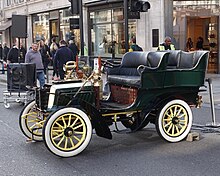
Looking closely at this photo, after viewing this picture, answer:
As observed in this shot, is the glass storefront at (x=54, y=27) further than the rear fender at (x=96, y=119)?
Yes

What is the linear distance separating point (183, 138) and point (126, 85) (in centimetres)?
128

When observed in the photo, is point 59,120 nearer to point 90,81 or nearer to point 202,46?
point 90,81

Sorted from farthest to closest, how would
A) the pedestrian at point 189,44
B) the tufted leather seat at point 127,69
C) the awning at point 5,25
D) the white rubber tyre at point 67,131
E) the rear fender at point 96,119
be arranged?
the awning at point 5,25 < the pedestrian at point 189,44 < the tufted leather seat at point 127,69 < the rear fender at point 96,119 < the white rubber tyre at point 67,131

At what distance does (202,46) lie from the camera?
56.2 feet

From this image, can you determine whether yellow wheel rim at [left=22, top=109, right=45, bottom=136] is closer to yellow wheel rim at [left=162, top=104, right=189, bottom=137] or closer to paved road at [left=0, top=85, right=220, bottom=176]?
paved road at [left=0, top=85, right=220, bottom=176]

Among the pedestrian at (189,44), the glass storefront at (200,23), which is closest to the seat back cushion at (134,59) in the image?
the glass storefront at (200,23)

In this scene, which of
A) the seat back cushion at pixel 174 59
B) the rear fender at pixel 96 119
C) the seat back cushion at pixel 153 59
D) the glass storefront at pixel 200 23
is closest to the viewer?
the rear fender at pixel 96 119

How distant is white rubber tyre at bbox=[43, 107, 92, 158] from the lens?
215 inches

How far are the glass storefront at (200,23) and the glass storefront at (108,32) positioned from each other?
2.29 metres

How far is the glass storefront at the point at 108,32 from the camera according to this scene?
62.7ft

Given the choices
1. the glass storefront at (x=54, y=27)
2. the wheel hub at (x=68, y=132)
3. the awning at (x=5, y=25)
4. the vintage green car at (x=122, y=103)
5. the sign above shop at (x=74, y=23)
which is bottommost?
the wheel hub at (x=68, y=132)

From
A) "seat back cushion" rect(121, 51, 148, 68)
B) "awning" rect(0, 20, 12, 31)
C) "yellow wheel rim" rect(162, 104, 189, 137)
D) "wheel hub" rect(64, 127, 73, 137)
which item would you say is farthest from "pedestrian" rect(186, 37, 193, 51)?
"awning" rect(0, 20, 12, 31)

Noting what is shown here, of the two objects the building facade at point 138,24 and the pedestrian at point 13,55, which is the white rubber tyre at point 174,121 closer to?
the building facade at point 138,24

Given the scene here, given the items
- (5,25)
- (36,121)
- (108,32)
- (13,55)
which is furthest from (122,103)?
(5,25)
